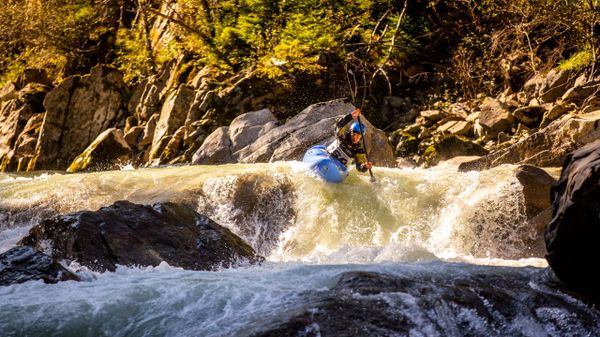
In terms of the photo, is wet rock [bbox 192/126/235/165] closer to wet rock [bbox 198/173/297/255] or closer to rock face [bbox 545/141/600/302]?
wet rock [bbox 198/173/297/255]

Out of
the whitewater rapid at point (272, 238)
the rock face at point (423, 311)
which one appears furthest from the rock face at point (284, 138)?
the rock face at point (423, 311)

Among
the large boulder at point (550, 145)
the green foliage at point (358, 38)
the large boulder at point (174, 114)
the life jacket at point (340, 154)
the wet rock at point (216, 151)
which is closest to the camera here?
the large boulder at point (550, 145)

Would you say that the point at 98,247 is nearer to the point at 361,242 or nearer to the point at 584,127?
the point at 361,242

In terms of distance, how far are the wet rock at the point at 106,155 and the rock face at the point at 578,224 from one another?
11.6m

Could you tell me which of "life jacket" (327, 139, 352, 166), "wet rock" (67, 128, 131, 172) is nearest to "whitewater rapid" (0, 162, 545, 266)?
"life jacket" (327, 139, 352, 166)

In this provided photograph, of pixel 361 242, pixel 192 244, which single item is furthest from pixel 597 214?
pixel 361 242

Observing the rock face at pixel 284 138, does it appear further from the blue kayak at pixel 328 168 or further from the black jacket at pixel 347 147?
the blue kayak at pixel 328 168

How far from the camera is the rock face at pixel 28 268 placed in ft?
15.6

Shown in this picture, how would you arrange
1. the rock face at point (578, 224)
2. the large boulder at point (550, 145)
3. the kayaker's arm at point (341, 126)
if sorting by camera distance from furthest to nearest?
the kayaker's arm at point (341, 126) < the large boulder at point (550, 145) < the rock face at point (578, 224)

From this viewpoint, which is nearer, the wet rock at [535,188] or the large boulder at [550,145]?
the wet rock at [535,188]

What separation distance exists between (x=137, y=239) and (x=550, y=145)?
6.29m

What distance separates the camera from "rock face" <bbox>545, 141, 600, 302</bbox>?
392 cm

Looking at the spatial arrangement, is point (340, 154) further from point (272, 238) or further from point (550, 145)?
point (550, 145)

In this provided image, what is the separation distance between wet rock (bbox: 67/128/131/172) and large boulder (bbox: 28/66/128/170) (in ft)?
6.90
